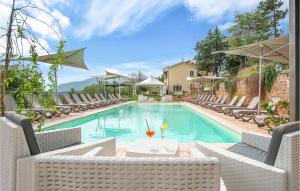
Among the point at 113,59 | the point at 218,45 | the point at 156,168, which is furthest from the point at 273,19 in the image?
the point at 113,59

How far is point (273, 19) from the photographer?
25859 mm

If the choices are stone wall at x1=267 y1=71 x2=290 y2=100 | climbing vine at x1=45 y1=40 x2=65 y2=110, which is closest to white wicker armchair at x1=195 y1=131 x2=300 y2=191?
climbing vine at x1=45 y1=40 x2=65 y2=110

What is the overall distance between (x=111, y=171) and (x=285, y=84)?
1131 centimetres

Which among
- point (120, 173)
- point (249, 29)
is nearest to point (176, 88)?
point (249, 29)

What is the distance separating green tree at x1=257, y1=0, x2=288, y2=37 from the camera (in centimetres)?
2548

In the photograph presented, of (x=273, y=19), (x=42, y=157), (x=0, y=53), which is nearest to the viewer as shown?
(x=42, y=157)

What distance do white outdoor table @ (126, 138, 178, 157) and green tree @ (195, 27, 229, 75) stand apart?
27.7 metres

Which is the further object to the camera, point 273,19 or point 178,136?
point 273,19

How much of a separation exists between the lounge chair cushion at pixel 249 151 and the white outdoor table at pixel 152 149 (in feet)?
2.93

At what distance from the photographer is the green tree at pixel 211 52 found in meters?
31.0

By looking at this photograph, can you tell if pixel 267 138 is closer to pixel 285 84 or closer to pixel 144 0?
pixel 285 84

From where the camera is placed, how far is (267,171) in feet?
6.76

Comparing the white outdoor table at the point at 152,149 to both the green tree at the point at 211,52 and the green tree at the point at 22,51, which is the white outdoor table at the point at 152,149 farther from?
the green tree at the point at 211,52

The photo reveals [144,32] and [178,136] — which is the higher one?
[144,32]
